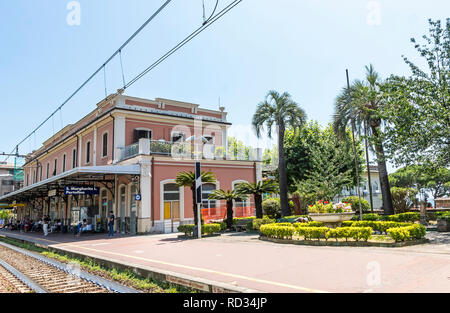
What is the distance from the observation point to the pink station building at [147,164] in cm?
2230

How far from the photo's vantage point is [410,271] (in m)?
6.93

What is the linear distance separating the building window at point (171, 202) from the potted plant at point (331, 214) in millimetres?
10688

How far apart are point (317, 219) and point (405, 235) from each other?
4.63 m

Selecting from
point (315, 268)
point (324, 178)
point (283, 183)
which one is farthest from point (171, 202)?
point (315, 268)

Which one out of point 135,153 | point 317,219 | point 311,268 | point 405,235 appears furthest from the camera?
point 135,153

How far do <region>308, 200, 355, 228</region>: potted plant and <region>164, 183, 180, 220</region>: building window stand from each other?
1069 centimetres

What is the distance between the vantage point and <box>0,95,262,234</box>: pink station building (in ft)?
73.2

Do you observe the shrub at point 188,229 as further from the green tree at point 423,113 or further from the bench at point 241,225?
the green tree at point 423,113

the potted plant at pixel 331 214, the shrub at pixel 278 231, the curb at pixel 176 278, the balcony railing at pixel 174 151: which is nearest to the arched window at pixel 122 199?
the balcony railing at pixel 174 151

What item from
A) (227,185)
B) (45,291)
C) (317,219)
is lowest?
(45,291)

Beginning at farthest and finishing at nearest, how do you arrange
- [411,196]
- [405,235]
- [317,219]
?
[411,196] < [317,219] < [405,235]

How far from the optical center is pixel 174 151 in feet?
80.2
